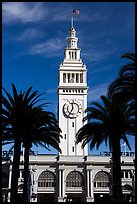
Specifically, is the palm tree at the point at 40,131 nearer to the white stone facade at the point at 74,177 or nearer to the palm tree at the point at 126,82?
the palm tree at the point at 126,82

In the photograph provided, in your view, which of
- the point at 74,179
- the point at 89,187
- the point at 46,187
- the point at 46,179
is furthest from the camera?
the point at 74,179

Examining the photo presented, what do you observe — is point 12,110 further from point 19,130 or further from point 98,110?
point 98,110

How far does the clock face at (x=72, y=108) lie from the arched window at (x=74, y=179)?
53.0 ft

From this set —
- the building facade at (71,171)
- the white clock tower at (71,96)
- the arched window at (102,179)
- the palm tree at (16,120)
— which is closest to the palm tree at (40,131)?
the palm tree at (16,120)

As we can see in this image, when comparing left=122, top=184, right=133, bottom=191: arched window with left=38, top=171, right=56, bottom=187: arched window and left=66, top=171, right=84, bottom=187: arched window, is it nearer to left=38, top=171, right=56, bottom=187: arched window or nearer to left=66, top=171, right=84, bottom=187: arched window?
left=66, top=171, right=84, bottom=187: arched window

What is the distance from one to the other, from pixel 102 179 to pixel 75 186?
7.05 metres

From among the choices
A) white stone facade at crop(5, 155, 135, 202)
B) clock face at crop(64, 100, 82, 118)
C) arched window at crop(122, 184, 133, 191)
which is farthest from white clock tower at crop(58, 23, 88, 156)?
arched window at crop(122, 184, 133, 191)

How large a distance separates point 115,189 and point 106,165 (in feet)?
177

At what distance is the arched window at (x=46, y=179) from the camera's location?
8646 centimetres

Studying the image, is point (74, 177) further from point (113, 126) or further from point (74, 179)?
point (113, 126)

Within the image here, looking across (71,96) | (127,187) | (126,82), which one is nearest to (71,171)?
(127,187)

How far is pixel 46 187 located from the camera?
8569 cm

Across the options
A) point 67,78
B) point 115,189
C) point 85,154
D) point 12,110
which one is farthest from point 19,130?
point 67,78

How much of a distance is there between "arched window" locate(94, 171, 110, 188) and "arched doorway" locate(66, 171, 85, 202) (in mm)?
3493
